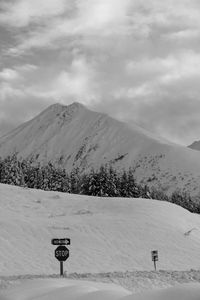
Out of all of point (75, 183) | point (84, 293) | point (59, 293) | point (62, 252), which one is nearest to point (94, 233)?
point (62, 252)

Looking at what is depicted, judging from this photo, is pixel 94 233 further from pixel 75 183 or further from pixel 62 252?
pixel 75 183

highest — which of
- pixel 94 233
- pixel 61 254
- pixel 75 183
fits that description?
pixel 75 183

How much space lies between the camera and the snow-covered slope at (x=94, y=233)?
28781mm

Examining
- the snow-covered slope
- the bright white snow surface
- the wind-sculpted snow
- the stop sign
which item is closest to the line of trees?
the snow-covered slope

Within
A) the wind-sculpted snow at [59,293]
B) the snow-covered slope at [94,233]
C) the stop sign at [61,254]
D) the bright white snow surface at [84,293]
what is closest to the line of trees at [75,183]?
the snow-covered slope at [94,233]

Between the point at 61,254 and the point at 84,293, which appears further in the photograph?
the point at 61,254

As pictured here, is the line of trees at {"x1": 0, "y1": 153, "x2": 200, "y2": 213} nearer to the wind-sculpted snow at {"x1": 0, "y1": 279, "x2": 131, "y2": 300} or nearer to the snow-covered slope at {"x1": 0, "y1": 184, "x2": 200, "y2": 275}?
the snow-covered slope at {"x1": 0, "y1": 184, "x2": 200, "y2": 275}

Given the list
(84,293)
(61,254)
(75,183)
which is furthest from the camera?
(75,183)

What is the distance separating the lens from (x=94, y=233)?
34.4 m

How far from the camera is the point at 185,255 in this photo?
32.4 m

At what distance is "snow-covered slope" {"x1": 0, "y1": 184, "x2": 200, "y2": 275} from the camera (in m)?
28.8

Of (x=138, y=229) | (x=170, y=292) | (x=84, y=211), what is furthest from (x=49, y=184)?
(x=170, y=292)

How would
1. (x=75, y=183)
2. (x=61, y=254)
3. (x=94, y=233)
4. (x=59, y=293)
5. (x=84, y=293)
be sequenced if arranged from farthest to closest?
(x=75, y=183)
(x=94, y=233)
(x=61, y=254)
(x=59, y=293)
(x=84, y=293)

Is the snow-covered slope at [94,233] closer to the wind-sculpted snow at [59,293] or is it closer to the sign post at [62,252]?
the sign post at [62,252]
